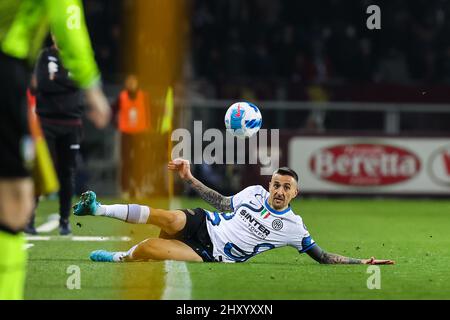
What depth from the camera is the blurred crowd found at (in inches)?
827

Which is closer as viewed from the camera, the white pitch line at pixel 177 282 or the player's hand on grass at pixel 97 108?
the player's hand on grass at pixel 97 108

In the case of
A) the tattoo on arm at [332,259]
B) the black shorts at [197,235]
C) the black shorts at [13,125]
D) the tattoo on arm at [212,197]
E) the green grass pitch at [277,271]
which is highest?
the black shorts at [13,125]

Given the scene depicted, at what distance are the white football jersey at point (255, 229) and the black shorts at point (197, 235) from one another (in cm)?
4

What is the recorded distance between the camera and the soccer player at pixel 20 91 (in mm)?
4383

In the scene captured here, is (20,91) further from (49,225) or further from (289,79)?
(289,79)

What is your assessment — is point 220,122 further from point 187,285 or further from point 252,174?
point 187,285

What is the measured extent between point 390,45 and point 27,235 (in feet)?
42.2

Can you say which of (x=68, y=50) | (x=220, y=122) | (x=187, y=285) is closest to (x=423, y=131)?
(x=220, y=122)

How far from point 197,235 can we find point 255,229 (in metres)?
0.47

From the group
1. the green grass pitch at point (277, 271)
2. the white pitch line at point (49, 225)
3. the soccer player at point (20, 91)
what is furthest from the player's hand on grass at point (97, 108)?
the white pitch line at point (49, 225)

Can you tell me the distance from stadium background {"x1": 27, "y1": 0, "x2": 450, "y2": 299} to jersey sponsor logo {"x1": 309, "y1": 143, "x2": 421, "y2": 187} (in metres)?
0.18
